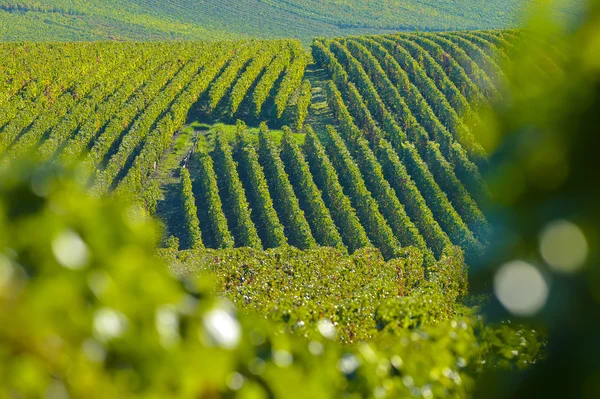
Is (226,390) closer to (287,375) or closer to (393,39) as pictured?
(287,375)

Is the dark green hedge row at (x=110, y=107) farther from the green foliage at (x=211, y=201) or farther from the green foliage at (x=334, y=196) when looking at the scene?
the green foliage at (x=334, y=196)

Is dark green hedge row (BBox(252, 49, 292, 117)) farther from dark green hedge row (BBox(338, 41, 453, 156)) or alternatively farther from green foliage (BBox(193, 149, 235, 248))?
green foliage (BBox(193, 149, 235, 248))

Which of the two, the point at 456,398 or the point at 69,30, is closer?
the point at 456,398

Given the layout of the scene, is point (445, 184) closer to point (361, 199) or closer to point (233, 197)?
point (361, 199)

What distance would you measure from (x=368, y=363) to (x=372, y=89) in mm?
39959

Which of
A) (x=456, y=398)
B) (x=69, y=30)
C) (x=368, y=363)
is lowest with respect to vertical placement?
(x=69, y=30)

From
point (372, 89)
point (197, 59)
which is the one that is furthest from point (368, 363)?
point (197, 59)

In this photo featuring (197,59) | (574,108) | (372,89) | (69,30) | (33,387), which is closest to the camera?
(33,387)

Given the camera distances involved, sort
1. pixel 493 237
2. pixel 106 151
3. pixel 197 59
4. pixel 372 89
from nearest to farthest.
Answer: pixel 493 237 < pixel 106 151 < pixel 372 89 < pixel 197 59

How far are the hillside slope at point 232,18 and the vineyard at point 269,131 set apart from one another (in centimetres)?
3407

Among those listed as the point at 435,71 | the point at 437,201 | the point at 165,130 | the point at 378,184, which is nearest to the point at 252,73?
the point at 165,130

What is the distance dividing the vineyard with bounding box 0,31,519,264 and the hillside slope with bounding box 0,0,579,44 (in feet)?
112

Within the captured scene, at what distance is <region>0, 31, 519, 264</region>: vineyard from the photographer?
28641 mm

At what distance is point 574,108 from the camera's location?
2.03 metres
